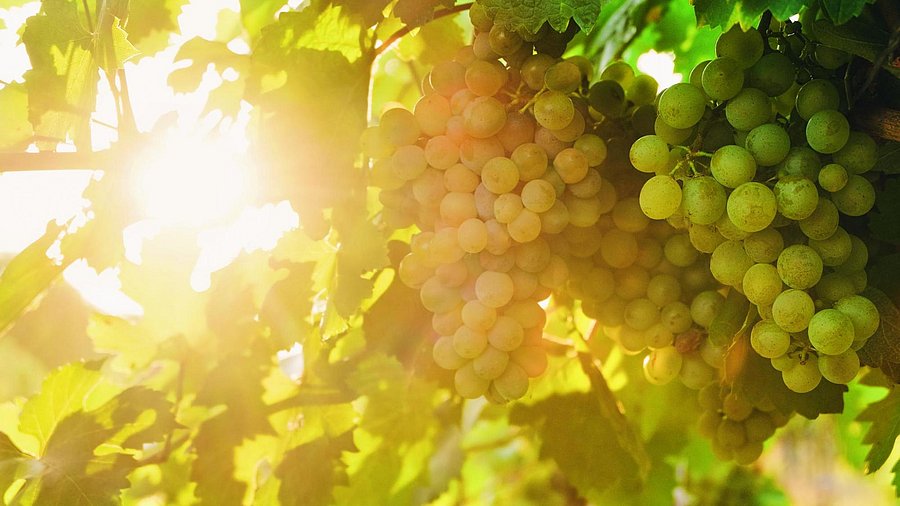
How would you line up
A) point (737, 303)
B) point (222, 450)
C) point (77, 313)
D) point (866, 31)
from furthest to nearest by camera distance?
point (77, 313), point (222, 450), point (737, 303), point (866, 31)

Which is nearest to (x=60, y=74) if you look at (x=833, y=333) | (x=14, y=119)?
(x=14, y=119)

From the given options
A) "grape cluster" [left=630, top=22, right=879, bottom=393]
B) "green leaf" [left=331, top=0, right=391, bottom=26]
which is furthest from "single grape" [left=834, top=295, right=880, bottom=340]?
"green leaf" [left=331, top=0, right=391, bottom=26]

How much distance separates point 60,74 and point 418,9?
38 cm

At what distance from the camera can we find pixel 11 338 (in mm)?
1962

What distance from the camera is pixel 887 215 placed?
671 mm

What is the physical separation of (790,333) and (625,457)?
429 millimetres

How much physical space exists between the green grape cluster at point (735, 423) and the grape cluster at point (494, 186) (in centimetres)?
22

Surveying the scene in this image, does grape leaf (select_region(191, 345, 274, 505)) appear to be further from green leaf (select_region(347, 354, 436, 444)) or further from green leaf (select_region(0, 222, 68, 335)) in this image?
green leaf (select_region(0, 222, 68, 335))

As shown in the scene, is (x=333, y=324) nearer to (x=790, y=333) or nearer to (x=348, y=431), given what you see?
(x=348, y=431)

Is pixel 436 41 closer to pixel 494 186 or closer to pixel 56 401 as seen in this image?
pixel 494 186

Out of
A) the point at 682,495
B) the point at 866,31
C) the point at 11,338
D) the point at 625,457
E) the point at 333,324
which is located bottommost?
the point at 682,495

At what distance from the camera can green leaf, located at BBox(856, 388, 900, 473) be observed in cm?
74

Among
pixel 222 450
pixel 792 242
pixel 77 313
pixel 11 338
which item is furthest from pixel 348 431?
pixel 11 338

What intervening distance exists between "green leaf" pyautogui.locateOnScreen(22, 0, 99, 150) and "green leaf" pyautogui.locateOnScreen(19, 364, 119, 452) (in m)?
0.27
